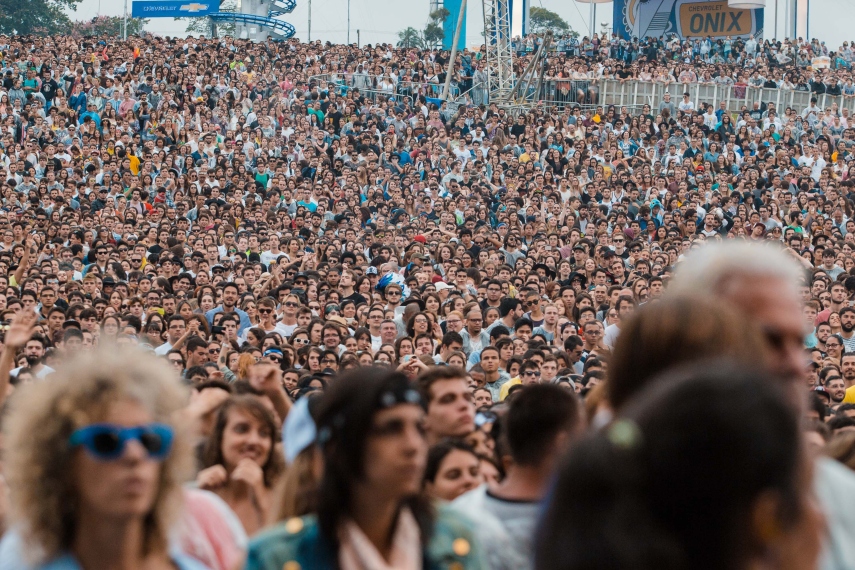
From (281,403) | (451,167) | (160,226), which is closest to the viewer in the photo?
(281,403)

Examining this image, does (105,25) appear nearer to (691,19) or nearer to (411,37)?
(411,37)

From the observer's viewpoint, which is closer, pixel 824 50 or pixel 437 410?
pixel 437 410

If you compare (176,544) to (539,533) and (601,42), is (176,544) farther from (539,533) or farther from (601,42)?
(601,42)

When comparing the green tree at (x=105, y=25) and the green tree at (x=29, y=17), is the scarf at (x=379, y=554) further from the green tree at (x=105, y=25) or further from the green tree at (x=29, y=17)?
the green tree at (x=105, y=25)

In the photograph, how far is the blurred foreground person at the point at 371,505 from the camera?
2.27 m

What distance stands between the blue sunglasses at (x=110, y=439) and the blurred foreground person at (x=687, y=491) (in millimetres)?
1180

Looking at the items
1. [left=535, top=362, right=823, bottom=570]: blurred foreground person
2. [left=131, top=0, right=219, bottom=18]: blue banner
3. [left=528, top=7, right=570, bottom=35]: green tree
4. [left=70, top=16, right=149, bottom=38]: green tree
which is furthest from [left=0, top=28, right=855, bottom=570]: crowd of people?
[left=528, top=7, right=570, bottom=35]: green tree

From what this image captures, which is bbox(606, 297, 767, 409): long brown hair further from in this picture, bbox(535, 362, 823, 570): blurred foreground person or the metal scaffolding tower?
the metal scaffolding tower

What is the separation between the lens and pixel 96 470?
89.1 inches

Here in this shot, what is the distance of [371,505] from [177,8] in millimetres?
44502

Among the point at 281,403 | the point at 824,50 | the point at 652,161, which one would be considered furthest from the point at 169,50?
the point at 281,403

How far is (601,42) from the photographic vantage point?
1296 inches

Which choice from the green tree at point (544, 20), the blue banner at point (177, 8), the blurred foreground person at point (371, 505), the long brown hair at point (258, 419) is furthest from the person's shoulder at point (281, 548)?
the green tree at point (544, 20)

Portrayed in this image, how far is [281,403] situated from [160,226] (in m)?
11.6
